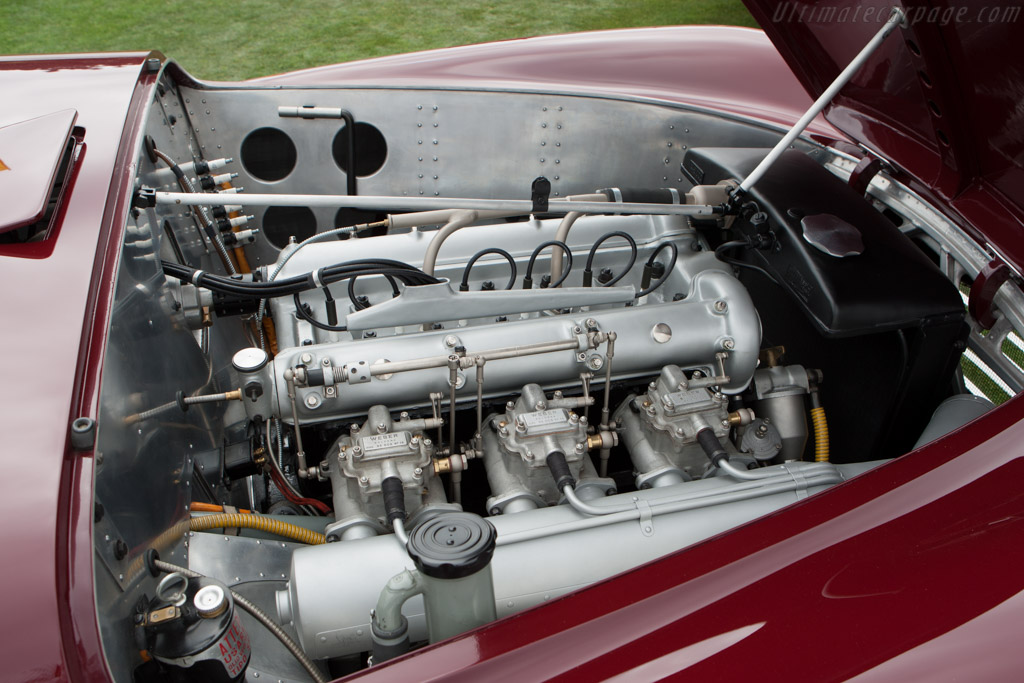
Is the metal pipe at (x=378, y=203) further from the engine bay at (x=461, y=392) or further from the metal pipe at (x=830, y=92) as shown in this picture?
the metal pipe at (x=830, y=92)

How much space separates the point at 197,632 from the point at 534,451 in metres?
0.70

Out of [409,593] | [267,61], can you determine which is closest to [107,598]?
[409,593]

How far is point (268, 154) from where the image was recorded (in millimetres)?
2311

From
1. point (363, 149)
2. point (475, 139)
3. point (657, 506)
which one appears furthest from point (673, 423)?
point (363, 149)

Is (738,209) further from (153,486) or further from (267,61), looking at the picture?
(267,61)

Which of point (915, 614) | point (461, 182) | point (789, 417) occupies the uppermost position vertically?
point (461, 182)

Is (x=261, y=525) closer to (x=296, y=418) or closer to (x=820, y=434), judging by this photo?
(x=296, y=418)

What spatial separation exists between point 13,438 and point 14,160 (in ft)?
2.13

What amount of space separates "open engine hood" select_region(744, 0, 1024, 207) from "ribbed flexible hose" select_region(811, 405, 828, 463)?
0.55 m

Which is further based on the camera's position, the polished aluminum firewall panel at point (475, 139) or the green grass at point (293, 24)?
the green grass at point (293, 24)

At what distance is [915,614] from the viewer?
2.82ft

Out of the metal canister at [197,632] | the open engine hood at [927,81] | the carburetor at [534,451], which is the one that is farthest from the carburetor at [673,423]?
the metal canister at [197,632]

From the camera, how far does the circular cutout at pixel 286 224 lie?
235 cm

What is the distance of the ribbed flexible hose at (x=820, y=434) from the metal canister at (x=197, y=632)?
1.28 metres
